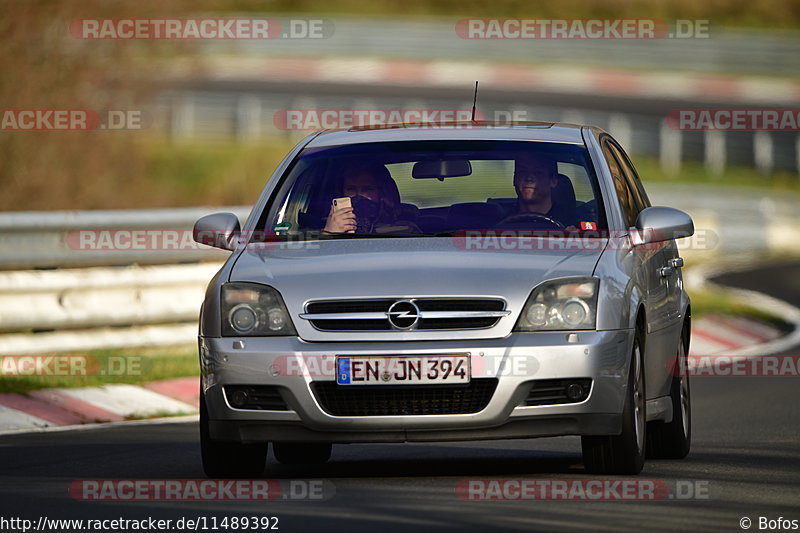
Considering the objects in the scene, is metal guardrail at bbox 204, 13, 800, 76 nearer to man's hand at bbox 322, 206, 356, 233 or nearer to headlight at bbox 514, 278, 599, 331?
man's hand at bbox 322, 206, 356, 233

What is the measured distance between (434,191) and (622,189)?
37.6 inches

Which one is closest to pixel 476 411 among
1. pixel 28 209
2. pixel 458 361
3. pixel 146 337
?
pixel 458 361

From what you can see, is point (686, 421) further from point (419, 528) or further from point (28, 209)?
point (28, 209)

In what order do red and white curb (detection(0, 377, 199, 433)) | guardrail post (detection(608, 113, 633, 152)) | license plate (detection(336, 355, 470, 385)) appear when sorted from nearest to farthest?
license plate (detection(336, 355, 470, 385)) < red and white curb (detection(0, 377, 199, 433)) < guardrail post (detection(608, 113, 633, 152))

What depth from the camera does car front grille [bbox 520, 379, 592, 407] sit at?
8250mm

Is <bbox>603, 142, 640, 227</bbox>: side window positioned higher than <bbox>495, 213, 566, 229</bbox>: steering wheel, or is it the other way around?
<bbox>603, 142, 640, 227</bbox>: side window

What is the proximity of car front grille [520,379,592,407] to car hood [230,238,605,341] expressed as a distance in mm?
283

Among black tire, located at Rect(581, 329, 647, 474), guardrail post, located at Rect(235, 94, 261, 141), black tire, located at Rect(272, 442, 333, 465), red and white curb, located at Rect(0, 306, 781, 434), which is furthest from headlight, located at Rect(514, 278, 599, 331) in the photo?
guardrail post, located at Rect(235, 94, 261, 141)

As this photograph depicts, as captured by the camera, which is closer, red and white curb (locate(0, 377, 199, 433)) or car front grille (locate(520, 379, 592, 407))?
car front grille (locate(520, 379, 592, 407))

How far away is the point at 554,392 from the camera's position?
8.29 m

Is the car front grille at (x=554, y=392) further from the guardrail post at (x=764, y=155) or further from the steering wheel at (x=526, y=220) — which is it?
the guardrail post at (x=764, y=155)

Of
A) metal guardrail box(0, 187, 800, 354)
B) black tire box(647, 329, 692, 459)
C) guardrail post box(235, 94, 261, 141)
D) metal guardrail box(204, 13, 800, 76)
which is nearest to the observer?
black tire box(647, 329, 692, 459)

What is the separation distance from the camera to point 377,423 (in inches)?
325

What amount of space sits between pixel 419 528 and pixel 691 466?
2.76 meters
